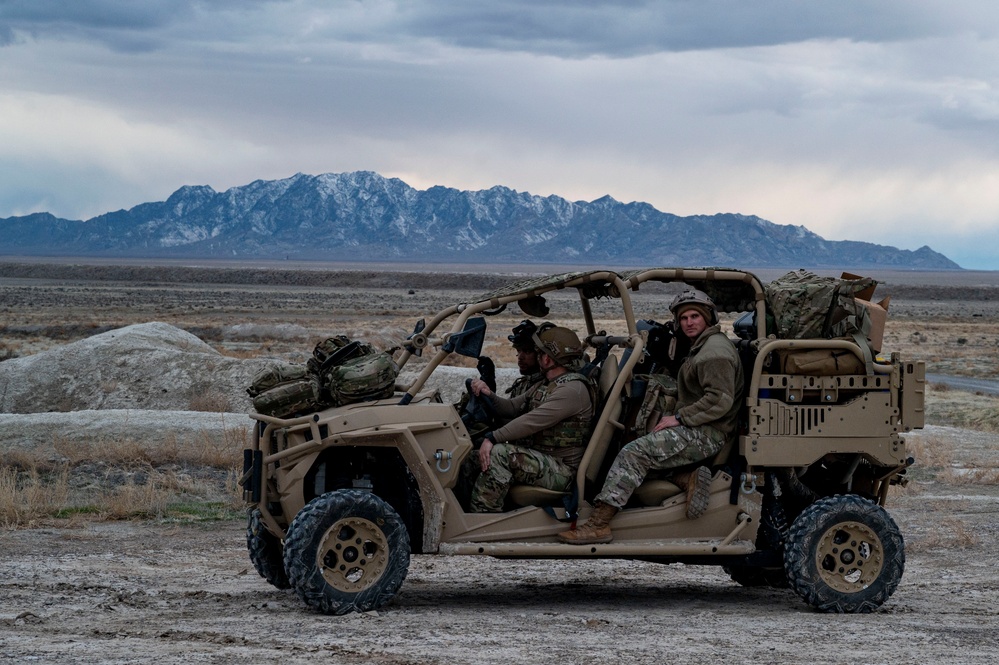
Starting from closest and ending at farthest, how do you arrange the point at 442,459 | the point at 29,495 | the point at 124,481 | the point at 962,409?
the point at 442,459 → the point at 29,495 → the point at 124,481 → the point at 962,409

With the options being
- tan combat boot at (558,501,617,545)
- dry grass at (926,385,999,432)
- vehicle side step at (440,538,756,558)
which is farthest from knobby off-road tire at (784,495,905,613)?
dry grass at (926,385,999,432)

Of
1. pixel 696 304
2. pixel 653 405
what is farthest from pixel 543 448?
pixel 696 304

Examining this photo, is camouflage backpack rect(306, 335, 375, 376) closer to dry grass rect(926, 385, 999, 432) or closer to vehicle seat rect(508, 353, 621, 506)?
vehicle seat rect(508, 353, 621, 506)

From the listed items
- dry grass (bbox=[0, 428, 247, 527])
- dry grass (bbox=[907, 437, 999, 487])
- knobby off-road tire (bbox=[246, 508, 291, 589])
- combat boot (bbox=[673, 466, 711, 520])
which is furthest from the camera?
dry grass (bbox=[907, 437, 999, 487])

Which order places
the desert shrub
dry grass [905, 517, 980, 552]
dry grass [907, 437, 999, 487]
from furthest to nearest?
dry grass [907, 437, 999, 487]
the desert shrub
dry grass [905, 517, 980, 552]

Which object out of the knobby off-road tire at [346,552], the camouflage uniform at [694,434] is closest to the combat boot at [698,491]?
the camouflage uniform at [694,434]

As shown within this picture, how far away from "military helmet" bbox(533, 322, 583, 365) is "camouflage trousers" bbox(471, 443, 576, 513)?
0.69m

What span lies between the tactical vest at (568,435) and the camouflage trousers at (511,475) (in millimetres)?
83

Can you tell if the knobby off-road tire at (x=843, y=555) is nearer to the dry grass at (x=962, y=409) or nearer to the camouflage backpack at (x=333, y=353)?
the camouflage backpack at (x=333, y=353)

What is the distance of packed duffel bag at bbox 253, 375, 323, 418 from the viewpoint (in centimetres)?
848

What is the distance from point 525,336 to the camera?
9.09 meters

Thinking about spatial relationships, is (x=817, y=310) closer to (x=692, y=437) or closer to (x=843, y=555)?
(x=692, y=437)

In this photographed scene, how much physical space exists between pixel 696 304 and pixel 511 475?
1793 millimetres

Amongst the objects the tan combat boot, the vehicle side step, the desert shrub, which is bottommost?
the desert shrub
